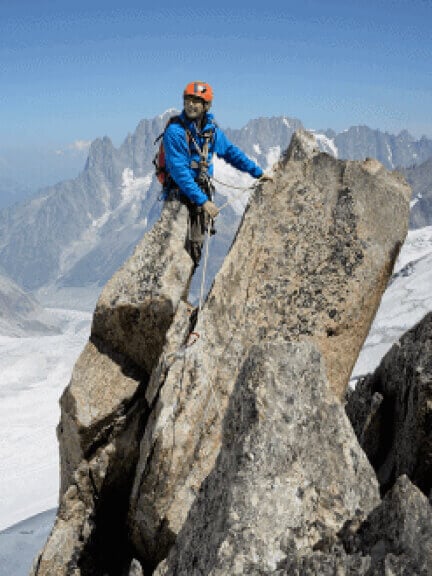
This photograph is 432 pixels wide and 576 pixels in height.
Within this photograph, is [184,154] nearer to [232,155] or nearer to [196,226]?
[232,155]

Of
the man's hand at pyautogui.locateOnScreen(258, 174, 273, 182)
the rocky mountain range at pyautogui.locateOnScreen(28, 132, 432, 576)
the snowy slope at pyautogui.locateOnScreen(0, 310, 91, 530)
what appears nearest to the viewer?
the rocky mountain range at pyautogui.locateOnScreen(28, 132, 432, 576)

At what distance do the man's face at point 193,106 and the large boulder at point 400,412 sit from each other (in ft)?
24.1

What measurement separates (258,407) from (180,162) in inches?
320

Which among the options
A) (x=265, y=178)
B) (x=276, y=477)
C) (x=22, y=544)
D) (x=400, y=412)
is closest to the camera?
(x=276, y=477)

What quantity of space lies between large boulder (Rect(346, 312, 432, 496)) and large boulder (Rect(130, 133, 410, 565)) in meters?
0.90

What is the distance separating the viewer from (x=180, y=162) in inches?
544

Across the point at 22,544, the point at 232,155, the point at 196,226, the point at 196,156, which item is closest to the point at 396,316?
the point at 22,544

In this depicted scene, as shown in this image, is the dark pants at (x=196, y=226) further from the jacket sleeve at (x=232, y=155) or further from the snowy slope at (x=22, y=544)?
the snowy slope at (x=22, y=544)

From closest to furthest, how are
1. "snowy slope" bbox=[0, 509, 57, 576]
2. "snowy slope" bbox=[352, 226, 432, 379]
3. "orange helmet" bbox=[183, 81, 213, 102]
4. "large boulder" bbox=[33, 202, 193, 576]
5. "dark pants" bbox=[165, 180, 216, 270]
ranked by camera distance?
"large boulder" bbox=[33, 202, 193, 576], "orange helmet" bbox=[183, 81, 213, 102], "dark pants" bbox=[165, 180, 216, 270], "snowy slope" bbox=[0, 509, 57, 576], "snowy slope" bbox=[352, 226, 432, 379]

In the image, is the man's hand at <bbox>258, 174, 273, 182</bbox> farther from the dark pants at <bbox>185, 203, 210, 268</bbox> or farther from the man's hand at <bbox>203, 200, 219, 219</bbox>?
the dark pants at <bbox>185, 203, 210, 268</bbox>

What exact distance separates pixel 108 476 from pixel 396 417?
6790mm

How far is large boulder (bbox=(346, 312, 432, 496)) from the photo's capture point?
9.27 m

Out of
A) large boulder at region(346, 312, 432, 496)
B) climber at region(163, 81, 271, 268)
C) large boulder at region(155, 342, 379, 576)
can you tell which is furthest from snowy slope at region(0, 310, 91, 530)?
large boulder at region(155, 342, 379, 576)

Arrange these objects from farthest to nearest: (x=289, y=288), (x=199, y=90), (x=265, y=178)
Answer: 1. (x=265, y=178)
2. (x=199, y=90)
3. (x=289, y=288)
